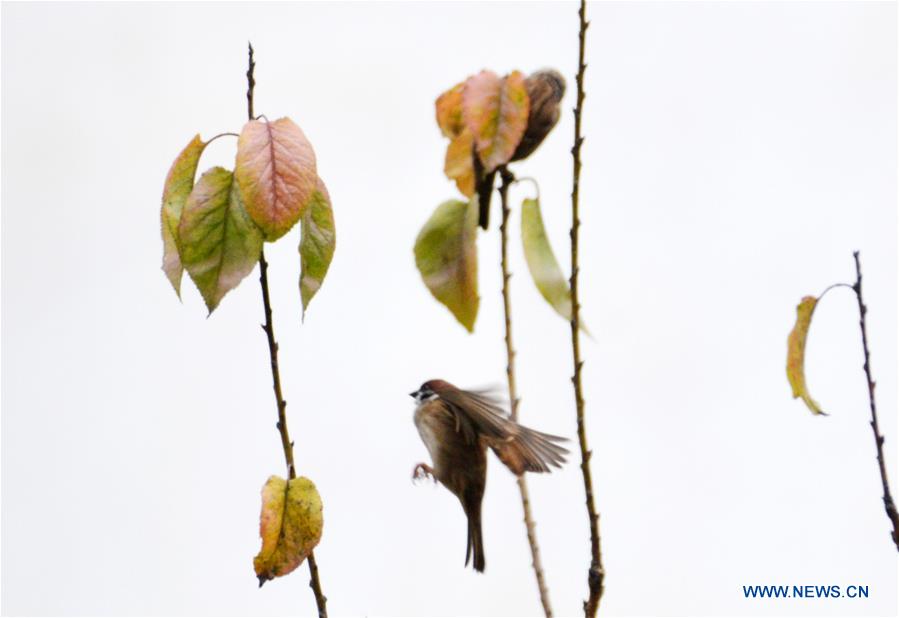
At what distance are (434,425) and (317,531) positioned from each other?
206mm

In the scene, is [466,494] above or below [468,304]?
below

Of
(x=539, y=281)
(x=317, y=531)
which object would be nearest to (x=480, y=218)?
(x=539, y=281)

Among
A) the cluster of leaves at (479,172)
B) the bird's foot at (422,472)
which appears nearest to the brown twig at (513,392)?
the cluster of leaves at (479,172)

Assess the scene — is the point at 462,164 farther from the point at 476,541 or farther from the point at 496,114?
the point at 476,541

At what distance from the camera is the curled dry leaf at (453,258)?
491 millimetres

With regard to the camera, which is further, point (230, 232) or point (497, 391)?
point (497, 391)

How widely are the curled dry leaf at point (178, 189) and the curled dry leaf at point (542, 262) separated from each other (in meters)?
0.17

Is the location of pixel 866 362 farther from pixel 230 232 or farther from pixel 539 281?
pixel 230 232

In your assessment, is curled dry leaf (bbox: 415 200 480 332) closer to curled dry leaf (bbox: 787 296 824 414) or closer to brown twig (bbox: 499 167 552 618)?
brown twig (bbox: 499 167 552 618)

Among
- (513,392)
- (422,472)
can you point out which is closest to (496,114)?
(513,392)

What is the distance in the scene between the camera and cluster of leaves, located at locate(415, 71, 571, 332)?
1.50 ft

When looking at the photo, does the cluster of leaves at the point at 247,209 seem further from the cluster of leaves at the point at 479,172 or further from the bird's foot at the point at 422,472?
the bird's foot at the point at 422,472

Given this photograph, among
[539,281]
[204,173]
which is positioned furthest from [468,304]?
[204,173]

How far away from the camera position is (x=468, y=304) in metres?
0.49
